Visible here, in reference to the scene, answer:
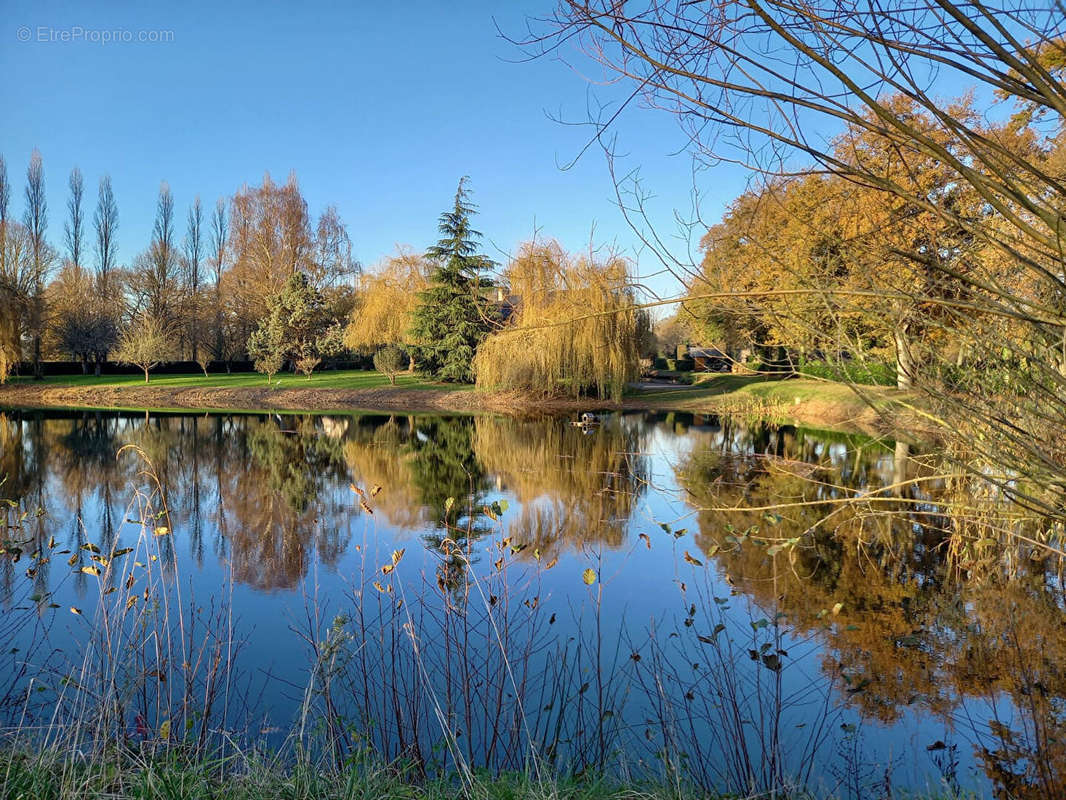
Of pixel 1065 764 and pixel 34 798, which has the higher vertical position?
pixel 34 798

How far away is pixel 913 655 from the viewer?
4.90 meters

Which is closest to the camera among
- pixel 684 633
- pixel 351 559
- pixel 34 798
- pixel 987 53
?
pixel 987 53

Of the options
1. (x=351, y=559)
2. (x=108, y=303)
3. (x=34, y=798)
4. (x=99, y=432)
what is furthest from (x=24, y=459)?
(x=108, y=303)

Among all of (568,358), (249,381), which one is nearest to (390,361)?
(249,381)

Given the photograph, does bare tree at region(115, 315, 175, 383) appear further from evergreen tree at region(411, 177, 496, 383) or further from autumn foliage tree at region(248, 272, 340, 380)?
evergreen tree at region(411, 177, 496, 383)

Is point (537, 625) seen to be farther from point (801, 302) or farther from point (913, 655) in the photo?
point (801, 302)

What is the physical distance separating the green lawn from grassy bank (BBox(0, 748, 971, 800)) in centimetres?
2769

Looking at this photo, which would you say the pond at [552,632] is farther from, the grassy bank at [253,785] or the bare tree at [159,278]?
the bare tree at [159,278]

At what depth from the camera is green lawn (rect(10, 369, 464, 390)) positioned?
3222 cm

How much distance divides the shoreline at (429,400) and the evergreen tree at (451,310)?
1.67m

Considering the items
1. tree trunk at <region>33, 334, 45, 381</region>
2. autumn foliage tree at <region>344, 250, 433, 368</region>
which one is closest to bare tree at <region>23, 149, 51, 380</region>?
tree trunk at <region>33, 334, 45, 381</region>

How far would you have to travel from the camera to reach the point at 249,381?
34.6 metres

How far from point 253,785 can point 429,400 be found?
26634mm

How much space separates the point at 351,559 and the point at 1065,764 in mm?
5962
